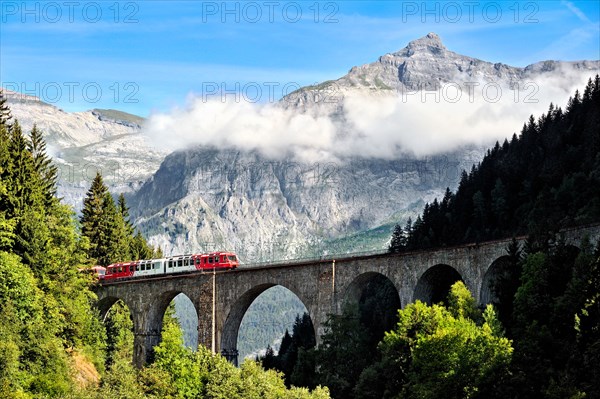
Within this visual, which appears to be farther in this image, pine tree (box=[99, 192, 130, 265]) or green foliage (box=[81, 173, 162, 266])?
pine tree (box=[99, 192, 130, 265])

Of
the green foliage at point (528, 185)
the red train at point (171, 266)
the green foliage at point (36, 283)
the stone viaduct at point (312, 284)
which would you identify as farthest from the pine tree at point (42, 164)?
the green foliage at point (528, 185)

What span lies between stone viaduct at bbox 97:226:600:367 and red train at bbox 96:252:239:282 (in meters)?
1.01

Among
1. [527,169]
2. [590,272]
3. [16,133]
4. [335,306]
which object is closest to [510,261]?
[590,272]

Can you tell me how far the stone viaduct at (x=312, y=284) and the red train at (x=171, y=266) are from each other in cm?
101

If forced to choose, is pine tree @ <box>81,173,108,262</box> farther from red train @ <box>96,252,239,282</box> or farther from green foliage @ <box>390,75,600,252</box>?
green foliage @ <box>390,75,600,252</box>

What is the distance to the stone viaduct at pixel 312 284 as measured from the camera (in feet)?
265

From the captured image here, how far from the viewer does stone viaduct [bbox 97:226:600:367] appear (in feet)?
265

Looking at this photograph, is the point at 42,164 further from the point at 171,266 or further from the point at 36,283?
the point at 36,283

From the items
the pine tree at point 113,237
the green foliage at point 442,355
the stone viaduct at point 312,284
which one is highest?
the pine tree at point 113,237

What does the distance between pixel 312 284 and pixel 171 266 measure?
20792mm

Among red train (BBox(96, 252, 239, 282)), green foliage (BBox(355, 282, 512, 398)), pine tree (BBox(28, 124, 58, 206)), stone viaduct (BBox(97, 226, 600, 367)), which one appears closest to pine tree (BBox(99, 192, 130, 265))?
red train (BBox(96, 252, 239, 282))

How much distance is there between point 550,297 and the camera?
227 feet

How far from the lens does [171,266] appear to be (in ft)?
340

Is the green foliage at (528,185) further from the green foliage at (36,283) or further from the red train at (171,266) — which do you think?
the green foliage at (36,283)
